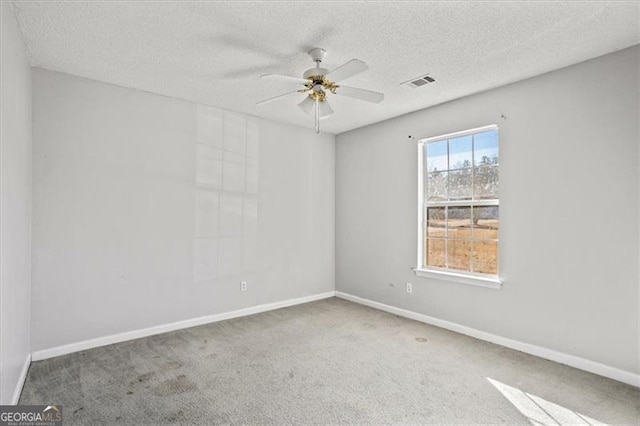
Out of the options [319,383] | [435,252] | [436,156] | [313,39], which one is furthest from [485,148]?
[319,383]

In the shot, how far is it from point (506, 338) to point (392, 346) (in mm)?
1113

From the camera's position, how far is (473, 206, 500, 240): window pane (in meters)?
3.54


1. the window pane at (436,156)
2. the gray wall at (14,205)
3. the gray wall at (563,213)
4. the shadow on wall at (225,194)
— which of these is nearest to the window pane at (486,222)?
the gray wall at (563,213)

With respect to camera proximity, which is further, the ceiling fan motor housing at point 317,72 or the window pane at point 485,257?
the window pane at point 485,257

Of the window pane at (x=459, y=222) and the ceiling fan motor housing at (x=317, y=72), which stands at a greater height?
the ceiling fan motor housing at (x=317, y=72)

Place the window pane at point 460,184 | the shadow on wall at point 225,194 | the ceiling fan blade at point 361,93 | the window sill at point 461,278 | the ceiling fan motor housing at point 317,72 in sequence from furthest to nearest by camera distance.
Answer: the shadow on wall at point 225,194, the window pane at point 460,184, the window sill at point 461,278, the ceiling fan blade at point 361,93, the ceiling fan motor housing at point 317,72

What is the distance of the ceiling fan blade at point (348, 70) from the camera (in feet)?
7.43

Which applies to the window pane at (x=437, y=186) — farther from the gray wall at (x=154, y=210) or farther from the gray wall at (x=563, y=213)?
the gray wall at (x=154, y=210)

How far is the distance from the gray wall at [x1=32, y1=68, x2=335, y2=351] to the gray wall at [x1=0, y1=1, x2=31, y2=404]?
27cm

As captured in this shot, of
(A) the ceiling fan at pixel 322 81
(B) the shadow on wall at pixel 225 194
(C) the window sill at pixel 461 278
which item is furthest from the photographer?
(B) the shadow on wall at pixel 225 194

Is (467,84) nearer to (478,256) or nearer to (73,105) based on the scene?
(478,256)

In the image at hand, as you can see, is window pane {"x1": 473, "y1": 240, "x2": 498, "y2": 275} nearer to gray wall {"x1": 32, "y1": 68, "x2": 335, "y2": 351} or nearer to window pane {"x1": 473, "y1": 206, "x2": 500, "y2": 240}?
window pane {"x1": 473, "y1": 206, "x2": 500, "y2": 240}

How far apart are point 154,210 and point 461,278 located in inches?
133

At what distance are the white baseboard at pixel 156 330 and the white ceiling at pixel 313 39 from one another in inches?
98.3
